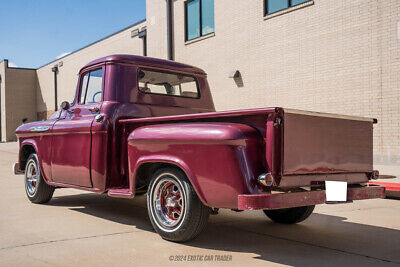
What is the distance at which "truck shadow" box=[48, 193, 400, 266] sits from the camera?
388cm

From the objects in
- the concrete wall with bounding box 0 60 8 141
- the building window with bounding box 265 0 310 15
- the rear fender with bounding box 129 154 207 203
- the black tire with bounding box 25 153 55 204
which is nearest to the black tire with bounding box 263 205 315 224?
the rear fender with bounding box 129 154 207 203

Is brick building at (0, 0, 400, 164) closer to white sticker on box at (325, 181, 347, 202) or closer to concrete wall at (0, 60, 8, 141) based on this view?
white sticker on box at (325, 181, 347, 202)

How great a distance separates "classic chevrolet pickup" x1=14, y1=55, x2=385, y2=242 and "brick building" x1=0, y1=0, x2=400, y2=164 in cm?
588

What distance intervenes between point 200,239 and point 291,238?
941mm

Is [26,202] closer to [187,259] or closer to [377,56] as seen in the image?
[187,259]

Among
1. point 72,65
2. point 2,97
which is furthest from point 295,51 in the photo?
point 2,97

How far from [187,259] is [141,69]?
2.80 m

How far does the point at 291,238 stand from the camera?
4574mm

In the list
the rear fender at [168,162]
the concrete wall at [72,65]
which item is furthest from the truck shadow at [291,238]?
the concrete wall at [72,65]

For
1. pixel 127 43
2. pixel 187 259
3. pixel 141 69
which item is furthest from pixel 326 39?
pixel 127 43

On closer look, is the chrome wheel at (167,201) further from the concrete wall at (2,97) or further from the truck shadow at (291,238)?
the concrete wall at (2,97)

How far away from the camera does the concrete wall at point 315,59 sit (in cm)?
1041

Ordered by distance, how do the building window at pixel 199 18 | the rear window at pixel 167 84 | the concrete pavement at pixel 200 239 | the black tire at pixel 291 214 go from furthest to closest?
the building window at pixel 199 18 → the rear window at pixel 167 84 → the black tire at pixel 291 214 → the concrete pavement at pixel 200 239

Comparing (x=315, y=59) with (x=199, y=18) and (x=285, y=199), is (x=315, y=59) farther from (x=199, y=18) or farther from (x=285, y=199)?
(x=285, y=199)
